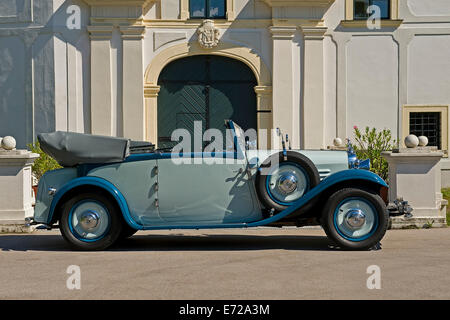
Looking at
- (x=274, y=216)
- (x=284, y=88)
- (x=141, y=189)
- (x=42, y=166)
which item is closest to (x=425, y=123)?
(x=284, y=88)

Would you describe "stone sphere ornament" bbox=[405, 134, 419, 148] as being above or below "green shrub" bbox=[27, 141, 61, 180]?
above

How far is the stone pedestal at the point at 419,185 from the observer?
1080 cm

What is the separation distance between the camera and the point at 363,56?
55.4 feet

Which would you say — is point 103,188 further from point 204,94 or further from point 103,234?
point 204,94

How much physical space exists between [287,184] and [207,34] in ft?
29.0

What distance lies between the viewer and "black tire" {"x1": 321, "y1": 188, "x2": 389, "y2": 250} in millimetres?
8266

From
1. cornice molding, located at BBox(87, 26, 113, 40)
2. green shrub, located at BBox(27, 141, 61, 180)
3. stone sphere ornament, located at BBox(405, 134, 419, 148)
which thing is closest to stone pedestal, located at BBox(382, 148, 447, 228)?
stone sphere ornament, located at BBox(405, 134, 419, 148)

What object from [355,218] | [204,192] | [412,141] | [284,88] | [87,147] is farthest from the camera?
[284,88]

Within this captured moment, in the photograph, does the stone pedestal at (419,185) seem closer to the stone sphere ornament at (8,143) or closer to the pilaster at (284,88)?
the stone sphere ornament at (8,143)

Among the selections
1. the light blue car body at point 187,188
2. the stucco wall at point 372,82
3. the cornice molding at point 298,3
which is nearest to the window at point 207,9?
the cornice molding at point 298,3

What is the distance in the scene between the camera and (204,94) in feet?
56.2

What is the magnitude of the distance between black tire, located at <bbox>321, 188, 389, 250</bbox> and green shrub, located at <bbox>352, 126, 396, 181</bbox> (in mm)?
6253

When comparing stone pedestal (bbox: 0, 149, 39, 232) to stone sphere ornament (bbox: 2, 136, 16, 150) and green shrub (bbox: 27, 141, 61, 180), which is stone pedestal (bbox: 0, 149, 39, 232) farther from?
green shrub (bbox: 27, 141, 61, 180)

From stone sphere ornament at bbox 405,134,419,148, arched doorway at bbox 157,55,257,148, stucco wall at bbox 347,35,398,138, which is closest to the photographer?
stone sphere ornament at bbox 405,134,419,148
